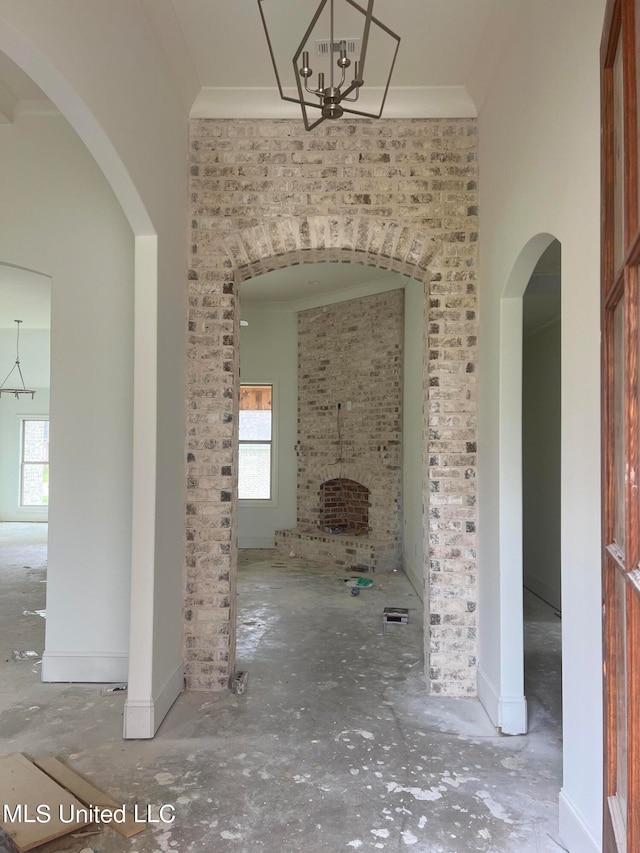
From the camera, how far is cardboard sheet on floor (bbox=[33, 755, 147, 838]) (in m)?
2.25

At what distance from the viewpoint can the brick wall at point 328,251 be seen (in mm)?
3570

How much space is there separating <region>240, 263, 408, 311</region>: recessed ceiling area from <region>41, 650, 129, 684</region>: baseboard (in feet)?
15.7

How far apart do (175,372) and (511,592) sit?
228cm

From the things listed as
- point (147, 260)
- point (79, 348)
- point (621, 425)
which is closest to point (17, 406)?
point (79, 348)

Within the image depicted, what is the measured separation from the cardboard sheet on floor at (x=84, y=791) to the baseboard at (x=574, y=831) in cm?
163

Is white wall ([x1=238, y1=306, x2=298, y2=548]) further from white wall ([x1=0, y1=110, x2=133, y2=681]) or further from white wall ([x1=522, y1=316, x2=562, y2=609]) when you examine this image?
white wall ([x1=0, y1=110, x2=133, y2=681])

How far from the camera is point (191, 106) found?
11.9ft

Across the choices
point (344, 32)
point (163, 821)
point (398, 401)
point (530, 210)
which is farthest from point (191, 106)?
point (398, 401)

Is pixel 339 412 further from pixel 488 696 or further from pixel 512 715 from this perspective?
pixel 512 715

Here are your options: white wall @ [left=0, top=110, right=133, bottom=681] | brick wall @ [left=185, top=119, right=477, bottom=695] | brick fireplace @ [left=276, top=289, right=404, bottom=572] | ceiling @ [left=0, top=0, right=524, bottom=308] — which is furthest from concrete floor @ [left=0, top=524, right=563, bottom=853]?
ceiling @ [left=0, top=0, right=524, bottom=308]

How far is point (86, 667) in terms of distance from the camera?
3672 mm

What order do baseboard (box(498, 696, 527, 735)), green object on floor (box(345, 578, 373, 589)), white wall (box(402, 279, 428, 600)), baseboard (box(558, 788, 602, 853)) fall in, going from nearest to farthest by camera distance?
baseboard (box(558, 788, 602, 853)) < baseboard (box(498, 696, 527, 735)) < white wall (box(402, 279, 428, 600)) < green object on floor (box(345, 578, 373, 589))

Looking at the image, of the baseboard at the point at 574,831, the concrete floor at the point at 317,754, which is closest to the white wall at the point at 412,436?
the concrete floor at the point at 317,754

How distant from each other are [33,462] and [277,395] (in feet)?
19.5
